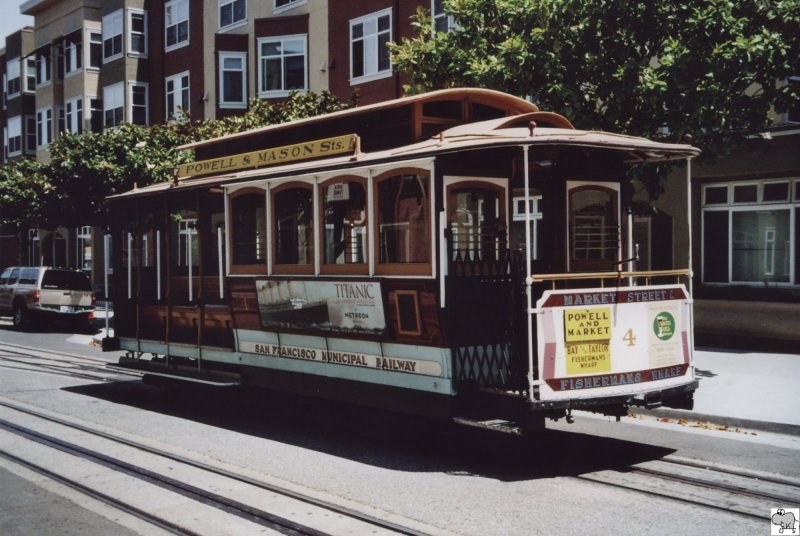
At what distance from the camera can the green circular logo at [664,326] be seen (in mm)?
8203

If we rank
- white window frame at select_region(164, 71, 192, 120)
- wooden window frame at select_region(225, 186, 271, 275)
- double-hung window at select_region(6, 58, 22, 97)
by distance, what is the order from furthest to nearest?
1. double-hung window at select_region(6, 58, 22, 97)
2. white window frame at select_region(164, 71, 192, 120)
3. wooden window frame at select_region(225, 186, 271, 275)

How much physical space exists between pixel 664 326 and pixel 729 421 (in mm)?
2327

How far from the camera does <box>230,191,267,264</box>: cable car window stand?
33.6ft

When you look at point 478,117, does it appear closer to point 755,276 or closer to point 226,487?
point 226,487

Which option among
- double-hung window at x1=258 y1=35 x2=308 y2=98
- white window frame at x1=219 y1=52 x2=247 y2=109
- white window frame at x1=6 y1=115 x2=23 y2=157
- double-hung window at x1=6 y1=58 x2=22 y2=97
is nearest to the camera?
double-hung window at x1=258 y1=35 x2=308 y2=98

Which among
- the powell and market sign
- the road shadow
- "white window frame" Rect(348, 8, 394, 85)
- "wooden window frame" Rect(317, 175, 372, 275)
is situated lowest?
the road shadow

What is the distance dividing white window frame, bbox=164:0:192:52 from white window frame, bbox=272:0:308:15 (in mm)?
5266

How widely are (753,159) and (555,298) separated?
11.7 metres

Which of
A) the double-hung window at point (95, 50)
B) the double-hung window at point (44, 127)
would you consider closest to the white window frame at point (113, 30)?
the double-hung window at point (95, 50)

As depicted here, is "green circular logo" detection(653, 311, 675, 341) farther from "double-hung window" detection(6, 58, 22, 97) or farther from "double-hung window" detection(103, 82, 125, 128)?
"double-hung window" detection(6, 58, 22, 97)

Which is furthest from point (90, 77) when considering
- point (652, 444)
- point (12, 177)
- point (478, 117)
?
point (652, 444)

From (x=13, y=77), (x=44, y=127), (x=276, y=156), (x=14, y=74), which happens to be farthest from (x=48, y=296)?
(x=13, y=77)

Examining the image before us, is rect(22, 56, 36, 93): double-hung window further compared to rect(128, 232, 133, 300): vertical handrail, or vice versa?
rect(22, 56, 36, 93): double-hung window

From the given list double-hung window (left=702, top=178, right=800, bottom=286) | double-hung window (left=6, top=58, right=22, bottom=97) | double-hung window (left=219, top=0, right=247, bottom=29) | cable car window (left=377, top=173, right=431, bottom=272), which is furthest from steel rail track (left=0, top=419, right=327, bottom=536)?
double-hung window (left=6, top=58, right=22, bottom=97)
